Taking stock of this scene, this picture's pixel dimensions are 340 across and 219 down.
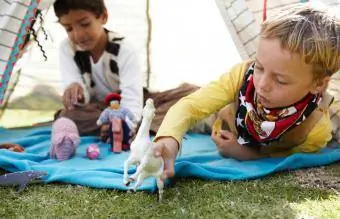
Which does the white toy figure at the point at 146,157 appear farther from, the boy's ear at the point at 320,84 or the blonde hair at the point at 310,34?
the boy's ear at the point at 320,84

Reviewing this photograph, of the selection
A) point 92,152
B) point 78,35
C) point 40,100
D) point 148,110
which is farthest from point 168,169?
point 40,100

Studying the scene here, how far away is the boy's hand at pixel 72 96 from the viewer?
2.45 meters

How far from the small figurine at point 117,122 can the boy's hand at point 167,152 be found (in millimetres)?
520

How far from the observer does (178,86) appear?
2836 millimetres

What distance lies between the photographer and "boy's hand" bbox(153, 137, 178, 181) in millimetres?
1529

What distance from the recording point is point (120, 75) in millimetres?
2492

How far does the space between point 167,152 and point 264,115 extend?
0.42 metres

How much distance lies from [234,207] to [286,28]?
20.5 inches

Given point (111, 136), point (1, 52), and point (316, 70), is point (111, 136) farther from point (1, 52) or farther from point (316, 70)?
point (316, 70)

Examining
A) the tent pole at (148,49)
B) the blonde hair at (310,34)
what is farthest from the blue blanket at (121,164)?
the tent pole at (148,49)

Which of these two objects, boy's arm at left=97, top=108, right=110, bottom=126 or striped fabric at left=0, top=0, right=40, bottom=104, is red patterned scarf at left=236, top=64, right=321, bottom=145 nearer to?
boy's arm at left=97, top=108, right=110, bottom=126

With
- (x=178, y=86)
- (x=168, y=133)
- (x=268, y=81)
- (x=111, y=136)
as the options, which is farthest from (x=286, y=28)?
(x=178, y=86)

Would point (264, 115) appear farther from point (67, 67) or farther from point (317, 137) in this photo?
point (67, 67)

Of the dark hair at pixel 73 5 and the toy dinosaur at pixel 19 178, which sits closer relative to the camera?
the toy dinosaur at pixel 19 178
